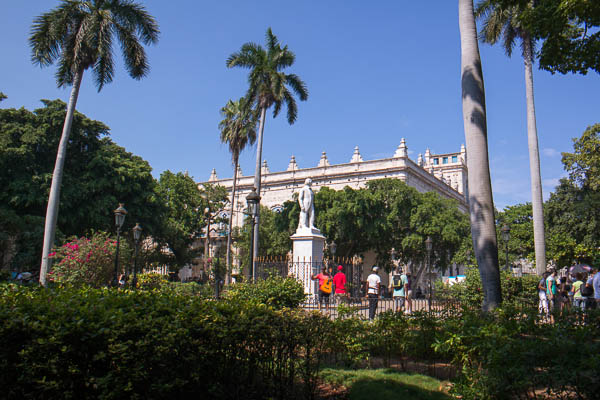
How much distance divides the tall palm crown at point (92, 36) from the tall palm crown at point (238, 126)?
271 inches

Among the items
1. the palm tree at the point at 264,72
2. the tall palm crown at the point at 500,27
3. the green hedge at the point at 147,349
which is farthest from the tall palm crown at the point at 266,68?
the green hedge at the point at 147,349

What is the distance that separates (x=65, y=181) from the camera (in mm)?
25750

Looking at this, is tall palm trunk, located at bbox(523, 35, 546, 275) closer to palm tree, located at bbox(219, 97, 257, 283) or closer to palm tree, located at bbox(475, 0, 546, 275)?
palm tree, located at bbox(475, 0, 546, 275)

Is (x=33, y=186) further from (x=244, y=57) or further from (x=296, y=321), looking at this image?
(x=296, y=321)

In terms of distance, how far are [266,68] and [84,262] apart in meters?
13.1

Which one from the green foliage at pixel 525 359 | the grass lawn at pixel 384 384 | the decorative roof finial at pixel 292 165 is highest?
the decorative roof finial at pixel 292 165

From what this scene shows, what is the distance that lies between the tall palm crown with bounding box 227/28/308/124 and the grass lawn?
65.4 feet

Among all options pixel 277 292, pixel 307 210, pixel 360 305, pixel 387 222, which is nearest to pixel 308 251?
pixel 307 210

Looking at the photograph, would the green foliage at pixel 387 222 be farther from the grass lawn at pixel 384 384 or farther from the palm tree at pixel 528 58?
the grass lawn at pixel 384 384

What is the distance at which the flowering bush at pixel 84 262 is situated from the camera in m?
18.4

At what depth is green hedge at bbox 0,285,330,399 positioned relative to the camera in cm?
348

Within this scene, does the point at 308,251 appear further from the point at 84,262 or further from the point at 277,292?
the point at 84,262

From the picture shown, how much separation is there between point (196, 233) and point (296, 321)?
33627 millimetres

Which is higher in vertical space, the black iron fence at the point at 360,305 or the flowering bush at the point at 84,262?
the flowering bush at the point at 84,262
